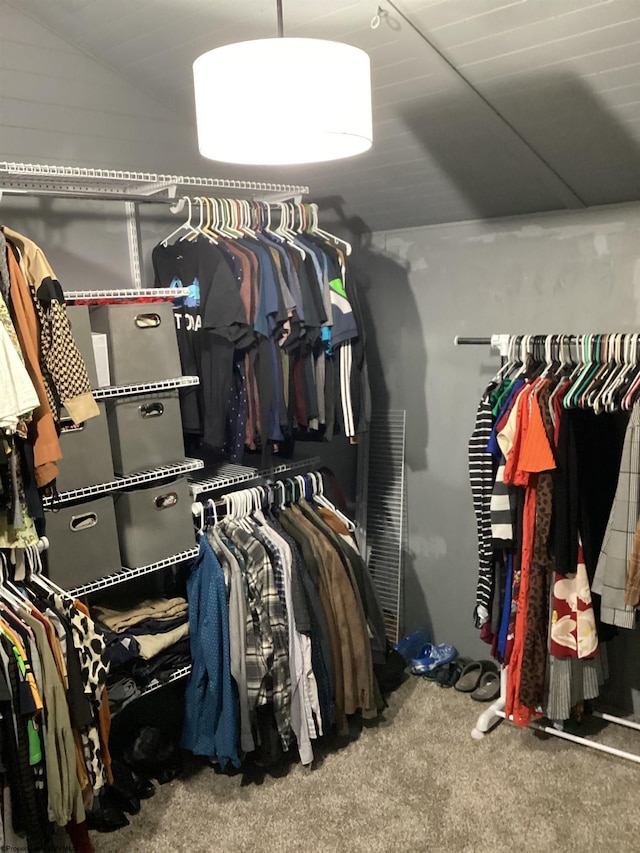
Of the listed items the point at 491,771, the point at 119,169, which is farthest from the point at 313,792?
the point at 119,169

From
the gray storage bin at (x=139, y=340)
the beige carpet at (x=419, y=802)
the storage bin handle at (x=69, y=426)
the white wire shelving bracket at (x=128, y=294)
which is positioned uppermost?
the white wire shelving bracket at (x=128, y=294)

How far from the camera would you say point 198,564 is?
265cm

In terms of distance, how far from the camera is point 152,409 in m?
2.53

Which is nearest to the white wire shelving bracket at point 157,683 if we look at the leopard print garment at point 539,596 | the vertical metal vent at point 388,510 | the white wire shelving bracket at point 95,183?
the leopard print garment at point 539,596

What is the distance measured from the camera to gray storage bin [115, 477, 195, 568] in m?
2.49

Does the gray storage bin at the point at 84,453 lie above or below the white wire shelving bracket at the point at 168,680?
above

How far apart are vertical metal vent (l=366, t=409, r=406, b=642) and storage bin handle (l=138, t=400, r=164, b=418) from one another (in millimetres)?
1317

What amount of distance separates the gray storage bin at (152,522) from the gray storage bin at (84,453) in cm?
14

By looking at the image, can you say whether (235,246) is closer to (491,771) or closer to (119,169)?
(119,169)

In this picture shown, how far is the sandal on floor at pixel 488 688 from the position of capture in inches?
122

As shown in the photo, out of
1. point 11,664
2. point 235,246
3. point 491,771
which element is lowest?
point 491,771

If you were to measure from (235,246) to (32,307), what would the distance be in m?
0.78

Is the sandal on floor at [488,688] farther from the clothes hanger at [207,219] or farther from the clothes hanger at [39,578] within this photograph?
the clothes hanger at [207,219]

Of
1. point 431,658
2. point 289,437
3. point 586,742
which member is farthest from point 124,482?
point 586,742
